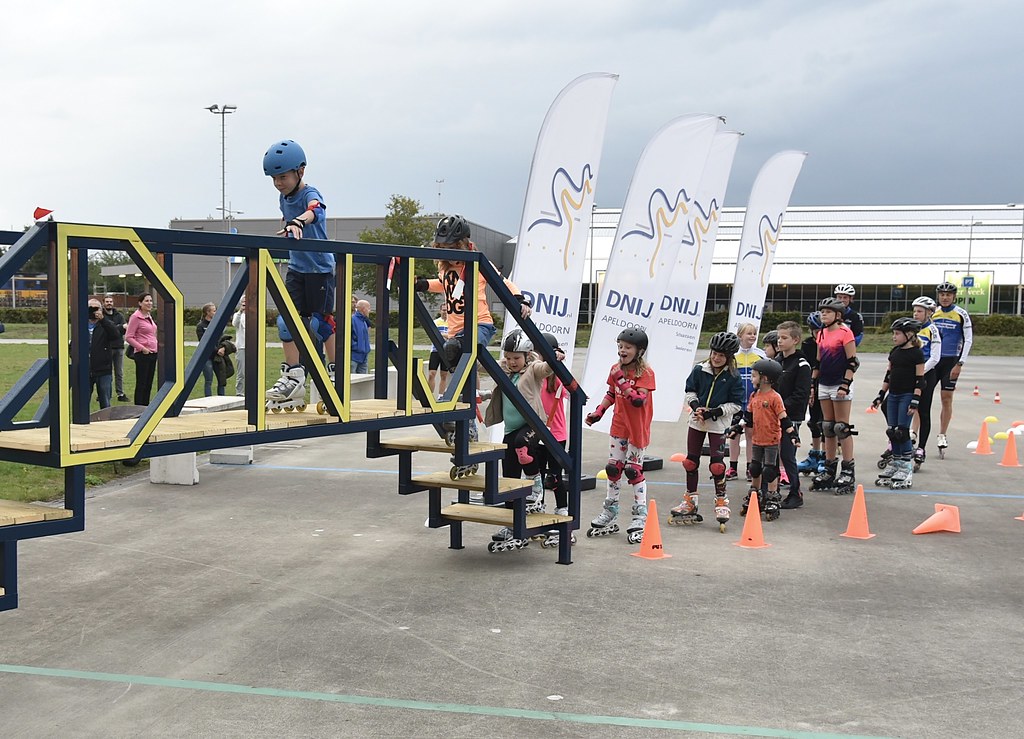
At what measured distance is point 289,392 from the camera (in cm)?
575

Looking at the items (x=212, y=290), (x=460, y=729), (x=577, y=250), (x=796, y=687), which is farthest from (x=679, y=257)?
(x=212, y=290)

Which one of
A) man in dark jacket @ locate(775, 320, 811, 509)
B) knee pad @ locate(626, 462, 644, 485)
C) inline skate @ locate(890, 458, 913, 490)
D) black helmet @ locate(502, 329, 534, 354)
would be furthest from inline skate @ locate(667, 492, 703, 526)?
inline skate @ locate(890, 458, 913, 490)

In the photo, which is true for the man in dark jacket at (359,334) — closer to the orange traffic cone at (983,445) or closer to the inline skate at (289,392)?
the inline skate at (289,392)

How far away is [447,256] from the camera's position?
6.11m

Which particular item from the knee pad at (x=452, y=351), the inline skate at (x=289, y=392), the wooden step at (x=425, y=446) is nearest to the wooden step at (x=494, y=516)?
the wooden step at (x=425, y=446)

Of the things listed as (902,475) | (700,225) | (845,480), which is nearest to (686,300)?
(700,225)

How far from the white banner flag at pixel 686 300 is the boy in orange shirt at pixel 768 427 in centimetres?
327

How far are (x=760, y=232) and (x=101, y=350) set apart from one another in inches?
376

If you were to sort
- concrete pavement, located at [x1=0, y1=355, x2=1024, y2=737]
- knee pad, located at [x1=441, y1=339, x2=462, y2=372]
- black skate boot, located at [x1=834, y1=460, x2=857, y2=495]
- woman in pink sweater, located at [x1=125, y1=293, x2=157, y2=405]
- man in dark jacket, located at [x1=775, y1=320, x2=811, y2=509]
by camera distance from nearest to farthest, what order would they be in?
concrete pavement, located at [x1=0, y1=355, x2=1024, y2=737]
knee pad, located at [x1=441, y1=339, x2=462, y2=372]
man in dark jacket, located at [x1=775, y1=320, x2=811, y2=509]
black skate boot, located at [x1=834, y1=460, x2=857, y2=495]
woman in pink sweater, located at [x1=125, y1=293, x2=157, y2=405]

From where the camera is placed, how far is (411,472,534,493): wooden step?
677 cm

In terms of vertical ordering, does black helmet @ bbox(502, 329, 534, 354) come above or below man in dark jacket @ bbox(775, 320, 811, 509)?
above

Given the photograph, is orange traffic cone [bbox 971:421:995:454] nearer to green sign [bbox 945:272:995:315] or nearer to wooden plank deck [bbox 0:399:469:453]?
wooden plank deck [bbox 0:399:469:453]

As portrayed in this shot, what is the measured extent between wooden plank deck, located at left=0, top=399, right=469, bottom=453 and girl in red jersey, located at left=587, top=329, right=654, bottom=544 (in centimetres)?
208

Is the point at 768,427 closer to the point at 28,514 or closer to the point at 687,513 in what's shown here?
the point at 687,513
